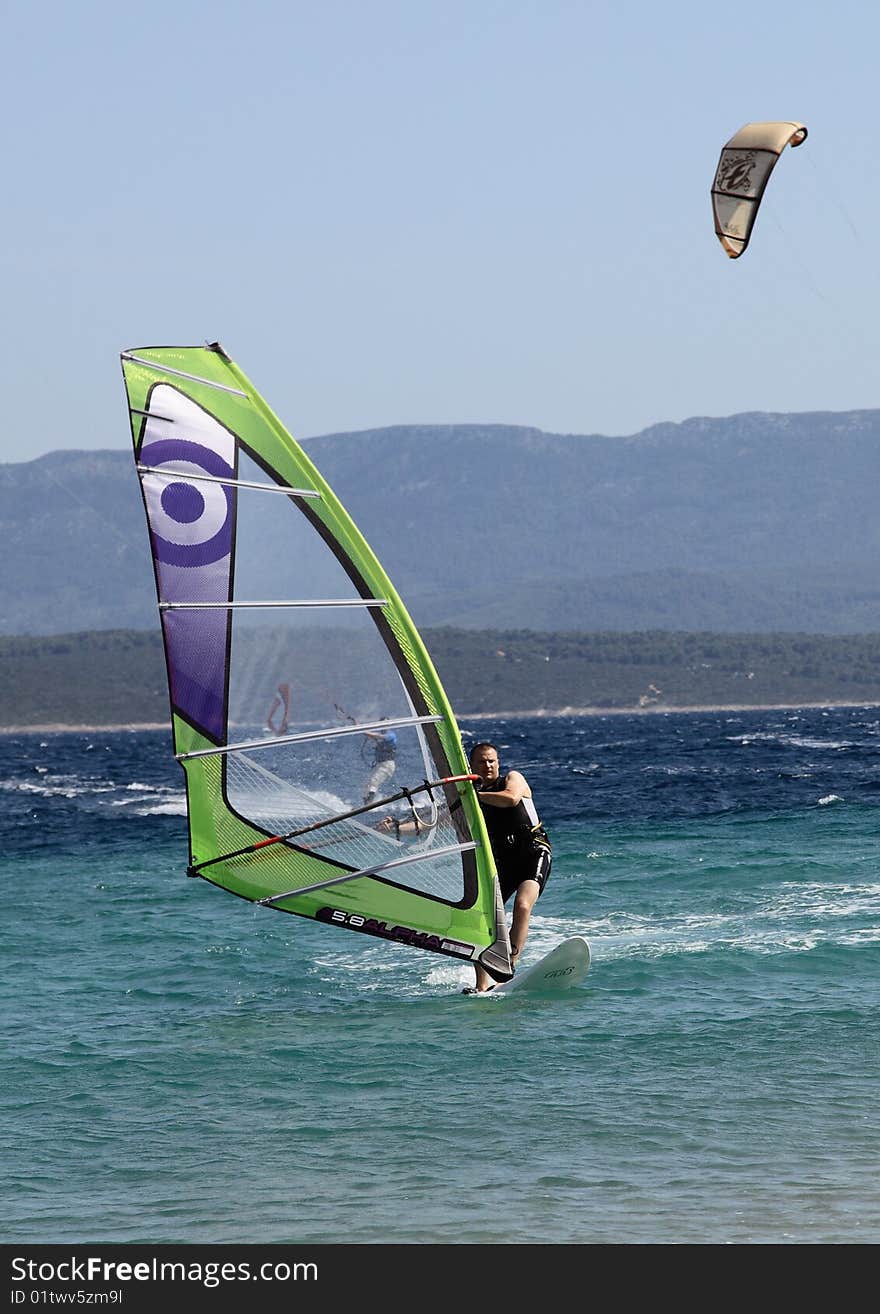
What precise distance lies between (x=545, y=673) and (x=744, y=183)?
519ft

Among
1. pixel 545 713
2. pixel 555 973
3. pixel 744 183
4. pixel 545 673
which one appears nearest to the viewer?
pixel 555 973

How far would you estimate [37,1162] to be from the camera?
351 inches

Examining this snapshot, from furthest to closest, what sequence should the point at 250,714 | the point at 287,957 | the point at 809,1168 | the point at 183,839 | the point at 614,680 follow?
the point at 614,680, the point at 183,839, the point at 287,957, the point at 250,714, the point at 809,1168

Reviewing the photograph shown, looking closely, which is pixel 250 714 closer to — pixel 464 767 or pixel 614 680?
pixel 464 767

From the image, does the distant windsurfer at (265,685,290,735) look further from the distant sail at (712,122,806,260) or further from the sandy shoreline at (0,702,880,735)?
the sandy shoreline at (0,702,880,735)

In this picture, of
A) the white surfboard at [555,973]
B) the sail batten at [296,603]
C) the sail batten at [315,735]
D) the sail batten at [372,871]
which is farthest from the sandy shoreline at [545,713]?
the sail batten at [296,603]

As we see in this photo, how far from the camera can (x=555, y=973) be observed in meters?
12.6

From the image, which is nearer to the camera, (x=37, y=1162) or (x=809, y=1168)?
(x=809, y=1168)

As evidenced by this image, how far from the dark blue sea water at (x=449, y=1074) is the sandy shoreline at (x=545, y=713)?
11624 cm

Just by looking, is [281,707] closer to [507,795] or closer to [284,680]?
[284,680]

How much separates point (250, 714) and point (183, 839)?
18172 mm

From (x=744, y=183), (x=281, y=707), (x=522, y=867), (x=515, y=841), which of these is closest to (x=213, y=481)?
(x=281, y=707)
